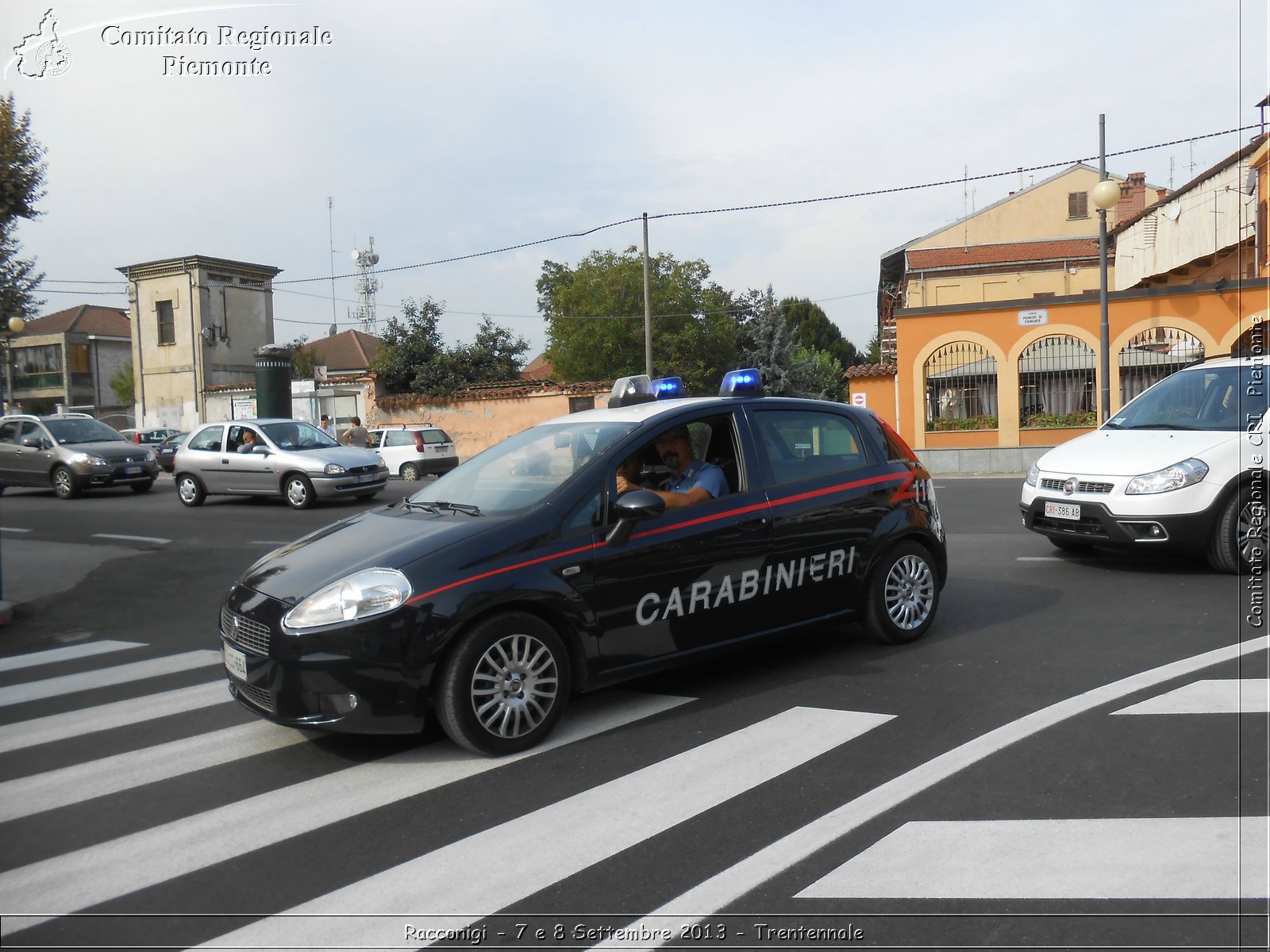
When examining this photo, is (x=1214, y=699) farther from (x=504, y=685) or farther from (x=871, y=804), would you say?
(x=504, y=685)

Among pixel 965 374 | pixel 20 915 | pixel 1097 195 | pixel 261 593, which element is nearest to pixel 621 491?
pixel 261 593

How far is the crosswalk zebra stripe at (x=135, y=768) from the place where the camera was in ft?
13.9

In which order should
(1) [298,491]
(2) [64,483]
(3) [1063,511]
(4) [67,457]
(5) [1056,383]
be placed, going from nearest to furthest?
1. (3) [1063,511]
2. (1) [298,491]
3. (4) [67,457]
4. (2) [64,483]
5. (5) [1056,383]

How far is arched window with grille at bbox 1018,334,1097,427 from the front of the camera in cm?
2358

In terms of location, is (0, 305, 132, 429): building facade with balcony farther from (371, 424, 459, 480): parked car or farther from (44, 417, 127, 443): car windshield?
(44, 417, 127, 443): car windshield

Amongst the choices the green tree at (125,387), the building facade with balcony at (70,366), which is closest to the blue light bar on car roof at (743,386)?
the green tree at (125,387)

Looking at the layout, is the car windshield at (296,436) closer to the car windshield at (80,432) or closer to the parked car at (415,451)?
the car windshield at (80,432)

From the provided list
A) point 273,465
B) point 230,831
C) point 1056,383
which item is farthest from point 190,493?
point 1056,383

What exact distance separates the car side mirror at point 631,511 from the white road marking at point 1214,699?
7.86ft

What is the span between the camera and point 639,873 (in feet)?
10.7

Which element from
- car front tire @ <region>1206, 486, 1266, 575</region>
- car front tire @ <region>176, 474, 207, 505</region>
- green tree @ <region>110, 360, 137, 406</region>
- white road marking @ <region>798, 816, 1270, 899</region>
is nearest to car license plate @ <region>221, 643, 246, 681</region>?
white road marking @ <region>798, 816, 1270, 899</region>

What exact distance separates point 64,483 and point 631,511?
18378 mm

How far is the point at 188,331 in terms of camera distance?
4006 cm

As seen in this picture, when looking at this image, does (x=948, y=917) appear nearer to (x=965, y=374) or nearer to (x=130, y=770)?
(x=130, y=770)
